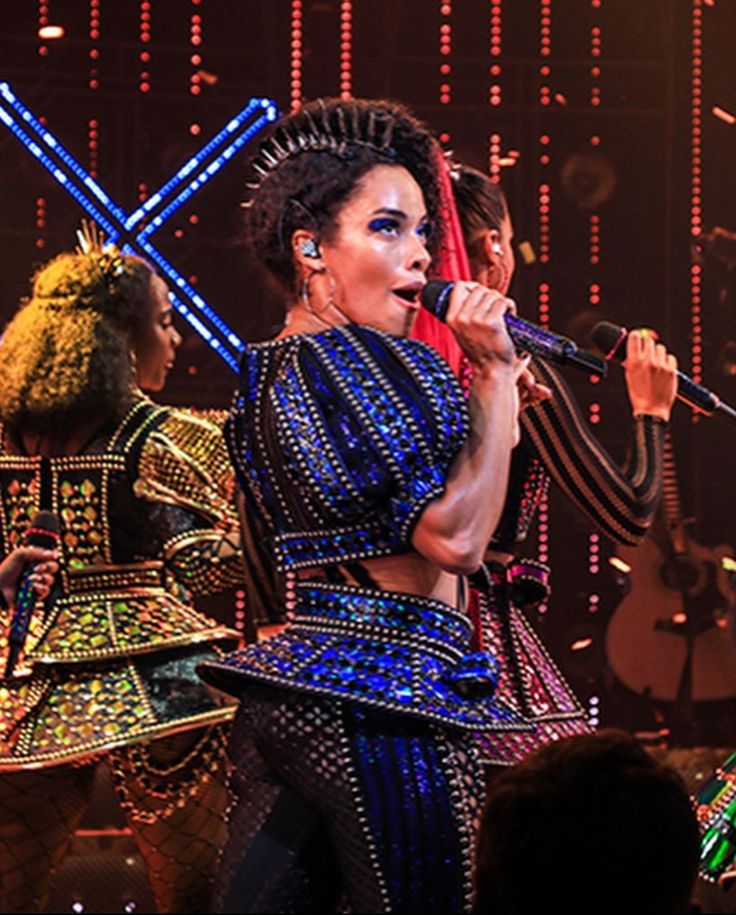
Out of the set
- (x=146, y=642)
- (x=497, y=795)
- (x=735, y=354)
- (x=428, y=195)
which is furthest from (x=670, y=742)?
(x=497, y=795)

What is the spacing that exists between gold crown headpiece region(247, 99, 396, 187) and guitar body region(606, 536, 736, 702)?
385 cm

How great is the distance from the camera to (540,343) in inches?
95.0

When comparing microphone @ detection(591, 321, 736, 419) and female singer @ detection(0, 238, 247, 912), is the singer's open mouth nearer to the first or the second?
microphone @ detection(591, 321, 736, 419)

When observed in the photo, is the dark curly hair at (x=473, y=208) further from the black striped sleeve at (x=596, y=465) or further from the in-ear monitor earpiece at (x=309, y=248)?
the in-ear monitor earpiece at (x=309, y=248)

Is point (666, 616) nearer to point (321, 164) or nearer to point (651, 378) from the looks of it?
point (651, 378)

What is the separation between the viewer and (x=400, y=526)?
2.13 meters

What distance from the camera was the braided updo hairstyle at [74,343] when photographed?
3549 millimetres

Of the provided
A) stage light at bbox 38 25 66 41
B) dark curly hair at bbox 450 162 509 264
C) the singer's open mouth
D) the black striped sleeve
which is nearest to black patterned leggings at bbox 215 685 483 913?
the singer's open mouth

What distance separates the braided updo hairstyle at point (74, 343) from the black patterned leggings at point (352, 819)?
154 cm

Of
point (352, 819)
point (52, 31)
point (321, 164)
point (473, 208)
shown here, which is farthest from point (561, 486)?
point (52, 31)

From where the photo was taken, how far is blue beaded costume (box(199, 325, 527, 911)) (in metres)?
2.08

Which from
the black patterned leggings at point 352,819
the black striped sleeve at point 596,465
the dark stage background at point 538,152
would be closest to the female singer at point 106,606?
the black striped sleeve at point 596,465

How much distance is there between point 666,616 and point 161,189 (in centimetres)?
225

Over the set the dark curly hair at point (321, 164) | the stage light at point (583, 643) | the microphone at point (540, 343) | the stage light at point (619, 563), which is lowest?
the stage light at point (583, 643)
